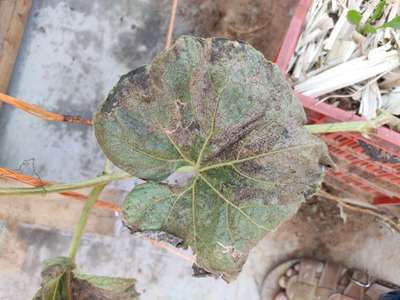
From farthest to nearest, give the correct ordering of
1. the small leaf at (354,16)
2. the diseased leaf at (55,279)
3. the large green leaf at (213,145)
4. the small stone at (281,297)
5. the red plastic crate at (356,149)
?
the small stone at (281,297)
the small leaf at (354,16)
the red plastic crate at (356,149)
the diseased leaf at (55,279)
the large green leaf at (213,145)

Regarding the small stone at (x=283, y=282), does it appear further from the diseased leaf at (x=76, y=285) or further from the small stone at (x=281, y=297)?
the diseased leaf at (x=76, y=285)

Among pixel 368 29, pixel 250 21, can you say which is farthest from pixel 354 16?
pixel 250 21

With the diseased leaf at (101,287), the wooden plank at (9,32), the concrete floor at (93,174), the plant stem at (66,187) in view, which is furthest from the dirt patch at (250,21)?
the diseased leaf at (101,287)

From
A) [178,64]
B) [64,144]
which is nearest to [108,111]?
[178,64]

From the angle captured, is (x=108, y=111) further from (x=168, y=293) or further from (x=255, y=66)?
(x=168, y=293)

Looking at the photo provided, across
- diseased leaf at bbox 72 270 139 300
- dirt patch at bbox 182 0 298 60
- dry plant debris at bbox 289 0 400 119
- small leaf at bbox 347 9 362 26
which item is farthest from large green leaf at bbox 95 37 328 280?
dirt patch at bbox 182 0 298 60

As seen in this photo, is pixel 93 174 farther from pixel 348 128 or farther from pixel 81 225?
pixel 348 128
